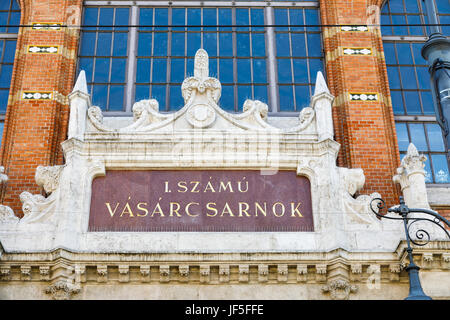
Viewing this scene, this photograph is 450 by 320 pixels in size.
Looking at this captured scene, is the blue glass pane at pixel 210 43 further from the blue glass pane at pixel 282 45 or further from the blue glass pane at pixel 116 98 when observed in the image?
the blue glass pane at pixel 116 98

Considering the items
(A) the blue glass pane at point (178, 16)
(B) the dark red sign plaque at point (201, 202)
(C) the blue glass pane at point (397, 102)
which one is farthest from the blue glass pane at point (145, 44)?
(C) the blue glass pane at point (397, 102)

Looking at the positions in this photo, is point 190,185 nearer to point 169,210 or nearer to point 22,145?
point 169,210

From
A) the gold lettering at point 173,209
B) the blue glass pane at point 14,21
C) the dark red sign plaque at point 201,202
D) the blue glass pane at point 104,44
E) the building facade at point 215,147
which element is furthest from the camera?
the blue glass pane at point 14,21

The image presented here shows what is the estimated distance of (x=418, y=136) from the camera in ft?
52.0

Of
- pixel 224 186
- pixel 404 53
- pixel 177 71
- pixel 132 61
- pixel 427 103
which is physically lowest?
pixel 224 186

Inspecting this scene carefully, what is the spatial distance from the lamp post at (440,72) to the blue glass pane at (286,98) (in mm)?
7153

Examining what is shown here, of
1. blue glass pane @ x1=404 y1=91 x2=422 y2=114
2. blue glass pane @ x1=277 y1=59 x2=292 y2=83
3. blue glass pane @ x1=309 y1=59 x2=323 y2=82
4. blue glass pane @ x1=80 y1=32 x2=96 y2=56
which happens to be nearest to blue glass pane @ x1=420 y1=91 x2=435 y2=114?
blue glass pane @ x1=404 y1=91 x2=422 y2=114

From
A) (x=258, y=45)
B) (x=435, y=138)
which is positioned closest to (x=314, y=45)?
(x=258, y=45)

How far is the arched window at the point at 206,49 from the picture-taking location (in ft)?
53.0

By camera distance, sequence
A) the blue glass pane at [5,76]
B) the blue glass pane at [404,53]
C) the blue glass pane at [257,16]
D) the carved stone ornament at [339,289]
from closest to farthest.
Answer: the carved stone ornament at [339,289] → the blue glass pane at [5,76] → the blue glass pane at [404,53] → the blue glass pane at [257,16]

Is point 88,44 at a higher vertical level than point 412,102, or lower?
higher

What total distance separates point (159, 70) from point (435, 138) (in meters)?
6.25

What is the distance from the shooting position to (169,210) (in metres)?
12.7

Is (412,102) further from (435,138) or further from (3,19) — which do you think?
(3,19)
